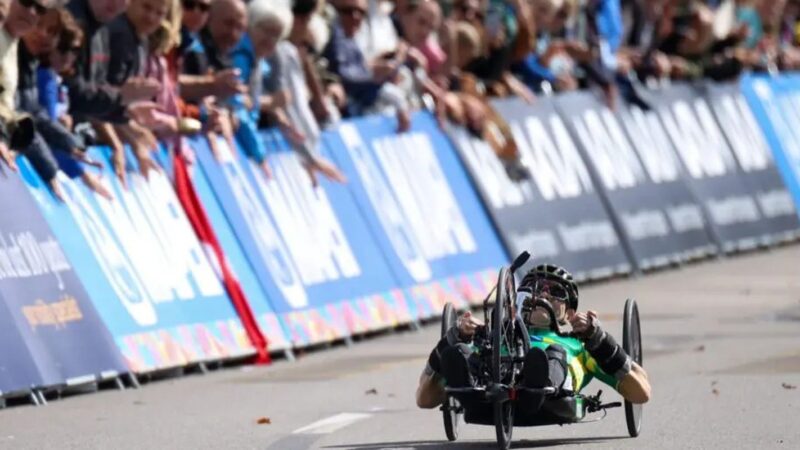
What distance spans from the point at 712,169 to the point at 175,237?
12.1 m

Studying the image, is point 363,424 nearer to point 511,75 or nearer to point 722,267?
point 511,75

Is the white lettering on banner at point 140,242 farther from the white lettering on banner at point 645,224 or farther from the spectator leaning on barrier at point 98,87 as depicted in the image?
the white lettering on banner at point 645,224

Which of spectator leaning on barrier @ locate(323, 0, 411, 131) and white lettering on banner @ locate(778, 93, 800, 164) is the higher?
spectator leaning on barrier @ locate(323, 0, 411, 131)

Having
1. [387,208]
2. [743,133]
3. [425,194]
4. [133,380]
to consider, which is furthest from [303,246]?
[743,133]

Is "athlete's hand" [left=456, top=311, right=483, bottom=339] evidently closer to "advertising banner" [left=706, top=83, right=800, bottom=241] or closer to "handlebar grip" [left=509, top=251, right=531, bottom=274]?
"handlebar grip" [left=509, top=251, right=531, bottom=274]

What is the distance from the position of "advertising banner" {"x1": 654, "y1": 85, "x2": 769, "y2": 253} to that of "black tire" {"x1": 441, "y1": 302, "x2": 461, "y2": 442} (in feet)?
50.2

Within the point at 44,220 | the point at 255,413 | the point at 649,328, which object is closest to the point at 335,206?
the point at 649,328

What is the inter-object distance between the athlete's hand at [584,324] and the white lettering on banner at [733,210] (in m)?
15.8

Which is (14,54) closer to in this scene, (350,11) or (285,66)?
(285,66)

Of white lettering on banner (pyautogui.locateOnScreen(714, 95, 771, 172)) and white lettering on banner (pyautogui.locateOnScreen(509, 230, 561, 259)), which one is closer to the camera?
white lettering on banner (pyautogui.locateOnScreen(509, 230, 561, 259))

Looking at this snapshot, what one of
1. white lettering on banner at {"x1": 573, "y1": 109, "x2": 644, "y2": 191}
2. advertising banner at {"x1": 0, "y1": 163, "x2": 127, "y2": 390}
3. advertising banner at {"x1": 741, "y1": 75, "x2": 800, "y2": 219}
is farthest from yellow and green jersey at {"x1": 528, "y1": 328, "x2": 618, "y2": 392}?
advertising banner at {"x1": 741, "y1": 75, "x2": 800, "y2": 219}

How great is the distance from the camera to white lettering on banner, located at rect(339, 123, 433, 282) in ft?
63.2

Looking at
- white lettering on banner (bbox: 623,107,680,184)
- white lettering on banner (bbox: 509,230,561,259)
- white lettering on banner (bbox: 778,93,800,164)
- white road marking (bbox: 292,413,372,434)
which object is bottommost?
white lettering on banner (bbox: 778,93,800,164)

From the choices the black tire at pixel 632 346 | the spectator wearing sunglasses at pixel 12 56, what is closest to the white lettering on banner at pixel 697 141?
the spectator wearing sunglasses at pixel 12 56
